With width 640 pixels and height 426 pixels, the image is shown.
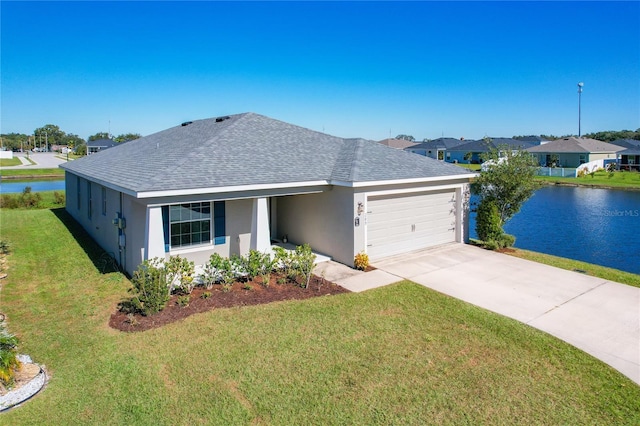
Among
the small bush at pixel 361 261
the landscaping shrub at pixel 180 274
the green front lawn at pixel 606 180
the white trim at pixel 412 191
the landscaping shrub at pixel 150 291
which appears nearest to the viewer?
the landscaping shrub at pixel 150 291

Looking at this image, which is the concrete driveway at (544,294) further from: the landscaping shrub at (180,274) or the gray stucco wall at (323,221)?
the landscaping shrub at (180,274)

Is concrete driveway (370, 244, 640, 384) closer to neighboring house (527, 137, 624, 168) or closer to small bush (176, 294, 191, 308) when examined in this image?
small bush (176, 294, 191, 308)

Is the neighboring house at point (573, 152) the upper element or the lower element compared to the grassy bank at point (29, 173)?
upper

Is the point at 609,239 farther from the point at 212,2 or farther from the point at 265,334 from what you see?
the point at 212,2

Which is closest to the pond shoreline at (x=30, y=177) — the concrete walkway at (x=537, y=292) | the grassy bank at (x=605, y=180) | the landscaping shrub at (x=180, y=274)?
the landscaping shrub at (x=180, y=274)

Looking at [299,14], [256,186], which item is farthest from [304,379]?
[299,14]

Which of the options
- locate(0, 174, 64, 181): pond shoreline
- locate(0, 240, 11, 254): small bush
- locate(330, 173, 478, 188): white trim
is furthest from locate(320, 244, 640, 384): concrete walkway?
locate(0, 174, 64, 181): pond shoreline

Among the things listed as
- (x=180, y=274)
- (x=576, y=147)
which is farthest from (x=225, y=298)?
(x=576, y=147)

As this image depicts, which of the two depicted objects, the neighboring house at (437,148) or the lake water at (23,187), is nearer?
the lake water at (23,187)
